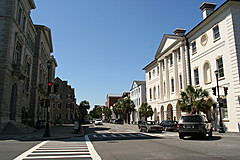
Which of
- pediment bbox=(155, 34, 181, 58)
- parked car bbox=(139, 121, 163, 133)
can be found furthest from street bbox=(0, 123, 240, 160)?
pediment bbox=(155, 34, 181, 58)

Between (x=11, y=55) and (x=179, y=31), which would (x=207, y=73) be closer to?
(x=179, y=31)

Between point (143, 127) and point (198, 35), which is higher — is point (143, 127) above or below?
below

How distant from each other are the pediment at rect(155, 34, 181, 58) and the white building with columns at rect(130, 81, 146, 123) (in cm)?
1888

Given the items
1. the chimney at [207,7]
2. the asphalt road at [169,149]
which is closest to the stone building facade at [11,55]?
the asphalt road at [169,149]

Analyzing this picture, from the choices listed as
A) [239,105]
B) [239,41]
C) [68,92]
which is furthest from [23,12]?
[68,92]

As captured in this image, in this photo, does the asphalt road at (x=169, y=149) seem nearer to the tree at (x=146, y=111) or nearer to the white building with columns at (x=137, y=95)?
the tree at (x=146, y=111)

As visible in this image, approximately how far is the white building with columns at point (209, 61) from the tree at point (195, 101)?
1379mm

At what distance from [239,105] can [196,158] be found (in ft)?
59.1

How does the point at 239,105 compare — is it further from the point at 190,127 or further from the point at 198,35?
the point at 198,35

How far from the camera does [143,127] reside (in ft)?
86.2

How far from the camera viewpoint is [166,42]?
43.3m

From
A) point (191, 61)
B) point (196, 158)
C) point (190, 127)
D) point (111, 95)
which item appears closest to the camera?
point (196, 158)

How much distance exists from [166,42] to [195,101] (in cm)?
1913

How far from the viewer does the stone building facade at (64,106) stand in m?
72.7
